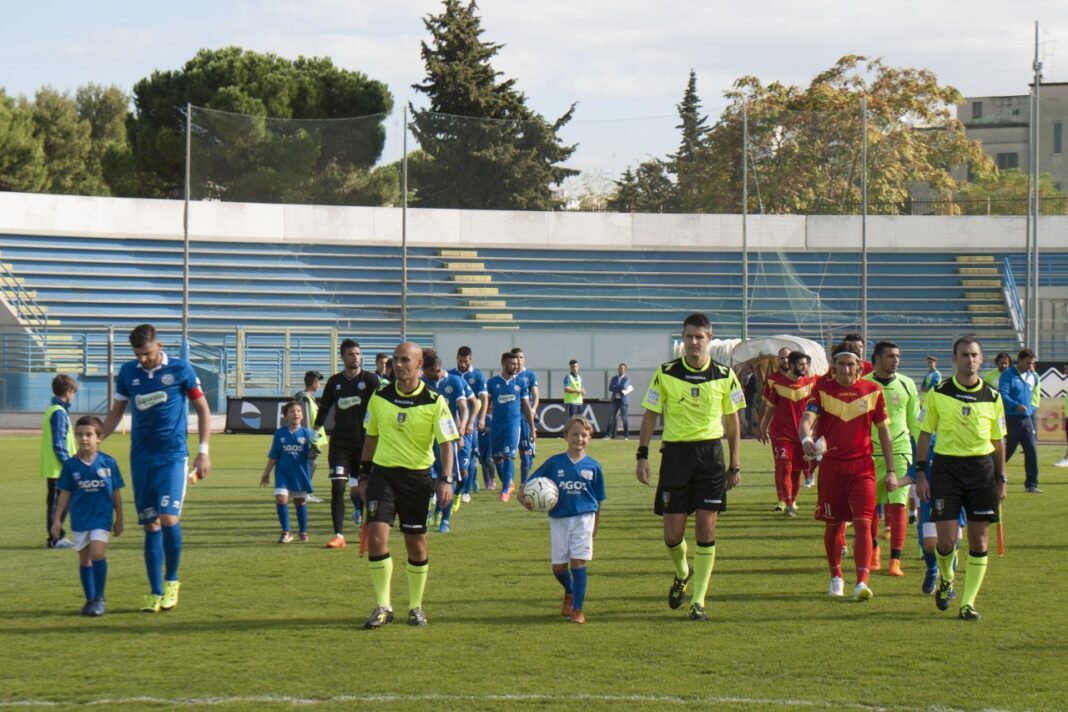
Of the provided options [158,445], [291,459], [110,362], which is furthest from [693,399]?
[110,362]

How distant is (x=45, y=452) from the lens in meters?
14.7

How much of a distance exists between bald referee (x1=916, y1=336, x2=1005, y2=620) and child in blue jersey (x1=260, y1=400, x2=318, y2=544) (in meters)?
6.77

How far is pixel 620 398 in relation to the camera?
35.6 meters

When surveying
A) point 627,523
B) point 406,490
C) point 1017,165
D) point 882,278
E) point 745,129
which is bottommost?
point 627,523

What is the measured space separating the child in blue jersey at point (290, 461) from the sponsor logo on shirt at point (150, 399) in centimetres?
431

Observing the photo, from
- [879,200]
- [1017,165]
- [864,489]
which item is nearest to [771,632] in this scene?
[864,489]

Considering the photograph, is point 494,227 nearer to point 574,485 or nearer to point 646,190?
point 646,190

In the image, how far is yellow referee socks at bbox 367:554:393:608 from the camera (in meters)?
9.30

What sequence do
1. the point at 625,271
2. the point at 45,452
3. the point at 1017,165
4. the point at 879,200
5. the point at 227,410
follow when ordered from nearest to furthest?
1. the point at 45,452
2. the point at 227,410
3. the point at 879,200
4. the point at 625,271
5. the point at 1017,165

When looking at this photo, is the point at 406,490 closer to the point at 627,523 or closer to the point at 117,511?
the point at 117,511

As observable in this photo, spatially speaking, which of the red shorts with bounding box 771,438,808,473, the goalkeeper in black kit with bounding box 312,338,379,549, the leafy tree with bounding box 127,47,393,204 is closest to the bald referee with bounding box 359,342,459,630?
the goalkeeper in black kit with bounding box 312,338,379,549

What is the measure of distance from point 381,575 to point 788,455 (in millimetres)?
8469

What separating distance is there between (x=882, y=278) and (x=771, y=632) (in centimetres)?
3962

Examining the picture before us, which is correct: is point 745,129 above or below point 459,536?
above
